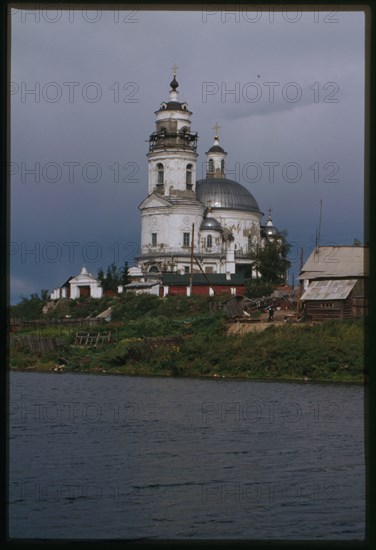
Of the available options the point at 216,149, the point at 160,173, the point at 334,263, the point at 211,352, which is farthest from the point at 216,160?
the point at 211,352

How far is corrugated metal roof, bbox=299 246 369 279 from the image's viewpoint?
37.9 m

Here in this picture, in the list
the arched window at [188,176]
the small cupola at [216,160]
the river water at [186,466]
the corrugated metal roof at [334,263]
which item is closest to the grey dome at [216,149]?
the small cupola at [216,160]

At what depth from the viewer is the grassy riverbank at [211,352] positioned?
28.0 meters

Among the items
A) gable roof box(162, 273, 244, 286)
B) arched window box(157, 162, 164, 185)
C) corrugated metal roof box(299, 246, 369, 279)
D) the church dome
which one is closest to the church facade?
arched window box(157, 162, 164, 185)

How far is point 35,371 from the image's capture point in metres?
33.0

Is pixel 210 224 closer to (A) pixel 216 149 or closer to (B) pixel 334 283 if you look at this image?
(A) pixel 216 149

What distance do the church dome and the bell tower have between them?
123 inches

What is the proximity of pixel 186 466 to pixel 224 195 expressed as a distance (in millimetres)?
59067

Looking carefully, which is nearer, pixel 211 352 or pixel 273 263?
pixel 211 352

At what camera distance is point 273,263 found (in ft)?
200

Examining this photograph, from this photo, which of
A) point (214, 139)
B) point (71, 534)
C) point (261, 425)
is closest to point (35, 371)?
point (261, 425)

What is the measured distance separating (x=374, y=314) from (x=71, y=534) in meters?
6.14

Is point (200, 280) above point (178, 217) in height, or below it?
below

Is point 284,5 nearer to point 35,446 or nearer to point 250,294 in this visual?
point 35,446
